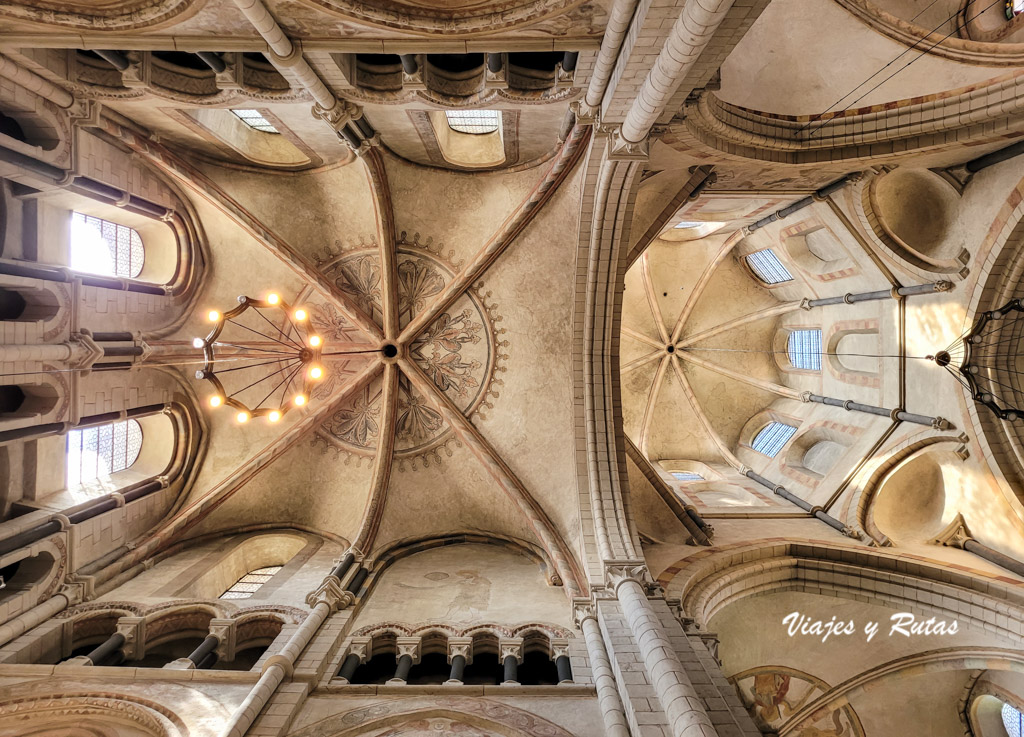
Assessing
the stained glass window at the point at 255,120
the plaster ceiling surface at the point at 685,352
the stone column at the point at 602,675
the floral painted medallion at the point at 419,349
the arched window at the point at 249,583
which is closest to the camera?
the stone column at the point at 602,675

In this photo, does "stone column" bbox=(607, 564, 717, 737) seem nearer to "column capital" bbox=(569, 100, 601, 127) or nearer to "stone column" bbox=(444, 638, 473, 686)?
"stone column" bbox=(444, 638, 473, 686)

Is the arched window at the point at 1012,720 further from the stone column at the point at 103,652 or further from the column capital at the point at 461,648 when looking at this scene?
the stone column at the point at 103,652

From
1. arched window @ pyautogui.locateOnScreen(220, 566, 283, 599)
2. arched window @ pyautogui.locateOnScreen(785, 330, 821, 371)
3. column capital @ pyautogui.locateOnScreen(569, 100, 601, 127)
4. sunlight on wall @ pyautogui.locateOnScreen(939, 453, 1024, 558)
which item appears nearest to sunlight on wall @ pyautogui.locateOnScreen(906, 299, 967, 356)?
sunlight on wall @ pyautogui.locateOnScreen(939, 453, 1024, 558)

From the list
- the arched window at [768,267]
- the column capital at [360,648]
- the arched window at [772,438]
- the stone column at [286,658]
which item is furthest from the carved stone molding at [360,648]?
the arched window at [768,267]

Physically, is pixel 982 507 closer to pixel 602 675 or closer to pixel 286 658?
pixel 602 675

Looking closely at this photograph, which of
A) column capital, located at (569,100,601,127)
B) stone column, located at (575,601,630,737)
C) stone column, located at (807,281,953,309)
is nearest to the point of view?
stone column, located at (575,601,630,737)

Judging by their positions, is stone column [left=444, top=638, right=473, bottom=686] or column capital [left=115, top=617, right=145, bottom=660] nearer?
stone column [left=444, top=638, right=473, bottom=686]

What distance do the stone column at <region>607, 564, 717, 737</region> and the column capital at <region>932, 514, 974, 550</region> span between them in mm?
5910

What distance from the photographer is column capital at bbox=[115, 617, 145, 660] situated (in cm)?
812

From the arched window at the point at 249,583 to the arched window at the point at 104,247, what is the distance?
659cm

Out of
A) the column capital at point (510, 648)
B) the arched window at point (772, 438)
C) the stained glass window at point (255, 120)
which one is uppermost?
the stained glass window at point (255, 120)

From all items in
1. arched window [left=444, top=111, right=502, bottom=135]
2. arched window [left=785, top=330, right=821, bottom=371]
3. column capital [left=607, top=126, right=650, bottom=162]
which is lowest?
arched window [left=785, top=330, right=821, bottom=371]

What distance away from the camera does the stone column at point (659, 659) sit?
500cm

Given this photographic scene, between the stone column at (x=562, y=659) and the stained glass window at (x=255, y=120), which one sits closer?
the stone column at (x=562, y=659)
